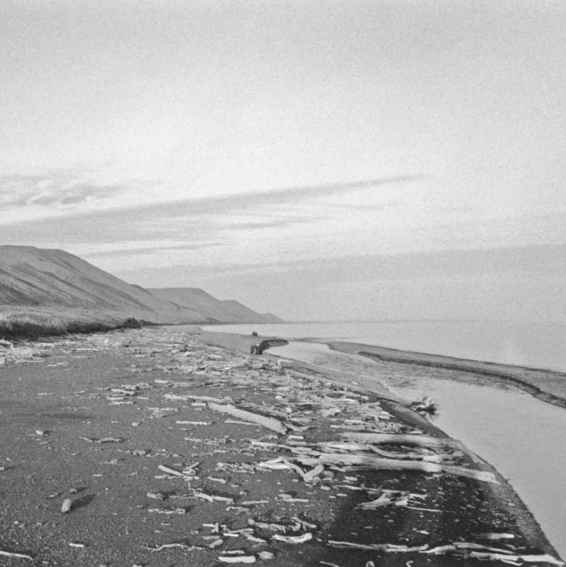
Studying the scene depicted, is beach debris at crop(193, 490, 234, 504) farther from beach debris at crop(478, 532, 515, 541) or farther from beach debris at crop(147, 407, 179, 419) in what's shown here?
beach debris at crop(147, 407, 179, 419)

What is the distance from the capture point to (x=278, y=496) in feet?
25.0

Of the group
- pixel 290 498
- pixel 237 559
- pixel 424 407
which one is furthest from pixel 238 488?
pixel 424 407

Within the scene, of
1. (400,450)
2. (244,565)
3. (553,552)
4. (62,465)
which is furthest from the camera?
(400,450)

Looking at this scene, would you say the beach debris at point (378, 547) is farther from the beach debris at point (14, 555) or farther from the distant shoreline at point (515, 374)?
the distant shoreline at point (515, 374)

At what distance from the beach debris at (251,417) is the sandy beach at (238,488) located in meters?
0.05

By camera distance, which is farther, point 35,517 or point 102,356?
point 102,356

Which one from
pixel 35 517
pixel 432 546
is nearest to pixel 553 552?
pixel 432 546

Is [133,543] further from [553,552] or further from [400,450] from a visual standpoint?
[400,450]

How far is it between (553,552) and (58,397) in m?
11.8

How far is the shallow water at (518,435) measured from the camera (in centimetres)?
941

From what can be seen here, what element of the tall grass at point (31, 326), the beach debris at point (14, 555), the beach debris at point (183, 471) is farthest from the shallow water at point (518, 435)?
the tall grass at point (31, 326)

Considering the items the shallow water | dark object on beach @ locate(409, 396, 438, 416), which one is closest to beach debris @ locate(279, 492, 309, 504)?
the shallow water

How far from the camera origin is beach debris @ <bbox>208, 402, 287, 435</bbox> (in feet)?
38.8

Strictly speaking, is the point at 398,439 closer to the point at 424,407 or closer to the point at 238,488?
the point at 238,488
